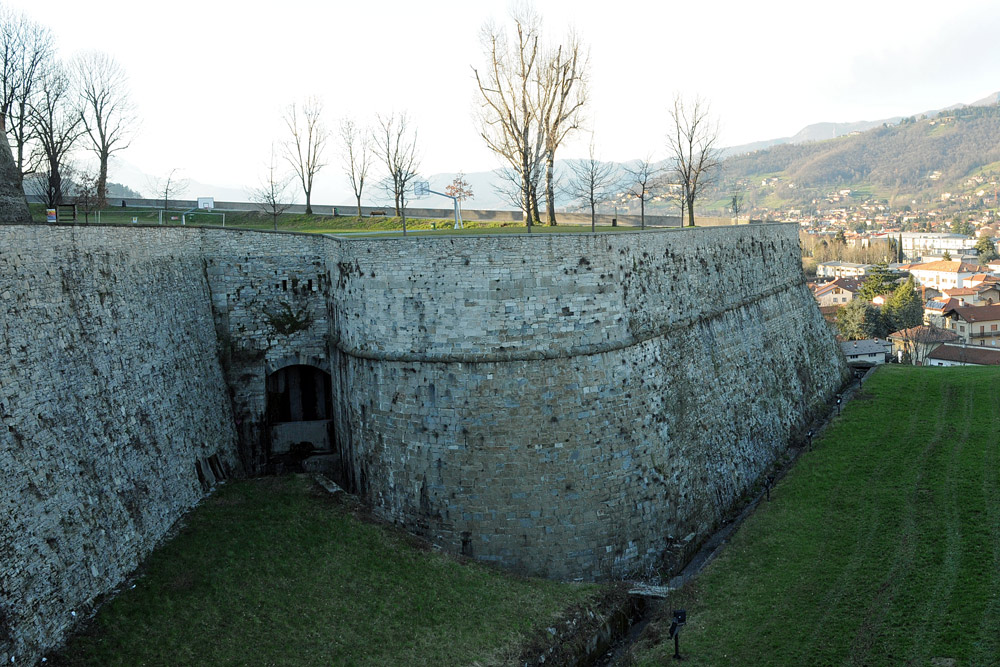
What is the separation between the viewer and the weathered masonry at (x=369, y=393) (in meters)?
14.1

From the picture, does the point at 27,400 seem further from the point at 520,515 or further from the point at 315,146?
the point at 315,146

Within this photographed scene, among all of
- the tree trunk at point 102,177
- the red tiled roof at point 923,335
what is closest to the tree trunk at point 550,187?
the tree trunk at point 102,177

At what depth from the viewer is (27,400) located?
13.6 meters

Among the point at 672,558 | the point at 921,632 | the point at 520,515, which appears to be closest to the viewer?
the point at 921,632

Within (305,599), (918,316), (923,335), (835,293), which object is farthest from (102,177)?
(835,293)

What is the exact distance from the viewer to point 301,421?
2328 cm

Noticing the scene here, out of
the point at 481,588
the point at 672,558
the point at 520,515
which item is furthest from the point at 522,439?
the point at 672,558

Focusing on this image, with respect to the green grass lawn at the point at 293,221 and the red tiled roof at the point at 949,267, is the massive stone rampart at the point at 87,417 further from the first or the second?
the red tiled roof at the point at 949,267

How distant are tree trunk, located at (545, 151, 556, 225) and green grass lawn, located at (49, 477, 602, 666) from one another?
20609 millimetres

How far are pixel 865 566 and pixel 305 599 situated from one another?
41.9ft

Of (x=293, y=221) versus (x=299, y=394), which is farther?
(x=293, y=221)

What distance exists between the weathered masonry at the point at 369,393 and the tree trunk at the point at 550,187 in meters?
12.2

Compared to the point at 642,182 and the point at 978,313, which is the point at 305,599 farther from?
the point at 978,313

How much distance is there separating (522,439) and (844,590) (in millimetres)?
7942
